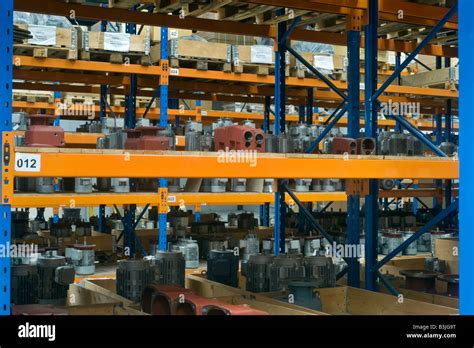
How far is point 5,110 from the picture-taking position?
384cm

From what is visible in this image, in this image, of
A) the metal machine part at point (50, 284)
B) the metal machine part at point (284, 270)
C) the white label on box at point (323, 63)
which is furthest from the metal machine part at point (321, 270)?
the white label on box at point (323, 63)

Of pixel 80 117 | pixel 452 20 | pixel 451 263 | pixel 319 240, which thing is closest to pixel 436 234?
pixel 319 240

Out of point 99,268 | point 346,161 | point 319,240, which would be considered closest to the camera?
point 346,161

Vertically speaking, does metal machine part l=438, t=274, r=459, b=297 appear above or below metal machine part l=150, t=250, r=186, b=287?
below

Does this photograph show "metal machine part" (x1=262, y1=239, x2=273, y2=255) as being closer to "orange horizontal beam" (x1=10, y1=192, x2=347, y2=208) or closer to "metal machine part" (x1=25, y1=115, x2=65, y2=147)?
"orange horizontal beam" (x1=10, y1=192, x2=347, y2=208)

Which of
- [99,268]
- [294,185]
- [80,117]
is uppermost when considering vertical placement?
[80,117]

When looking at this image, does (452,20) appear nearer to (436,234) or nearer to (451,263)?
(451,263)

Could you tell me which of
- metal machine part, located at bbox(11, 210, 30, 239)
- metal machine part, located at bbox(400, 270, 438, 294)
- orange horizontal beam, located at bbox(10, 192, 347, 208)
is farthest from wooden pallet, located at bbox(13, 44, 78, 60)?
metal machine part, located at bbox(400, 270, 438, 294)

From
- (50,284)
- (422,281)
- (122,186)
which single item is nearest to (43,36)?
(122,186)

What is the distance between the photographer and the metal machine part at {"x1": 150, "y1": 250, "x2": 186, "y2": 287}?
646 cm

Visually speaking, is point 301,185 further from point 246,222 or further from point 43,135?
point 43,135

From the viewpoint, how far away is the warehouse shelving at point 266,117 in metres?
4.12

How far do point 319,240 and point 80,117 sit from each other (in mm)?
6536
